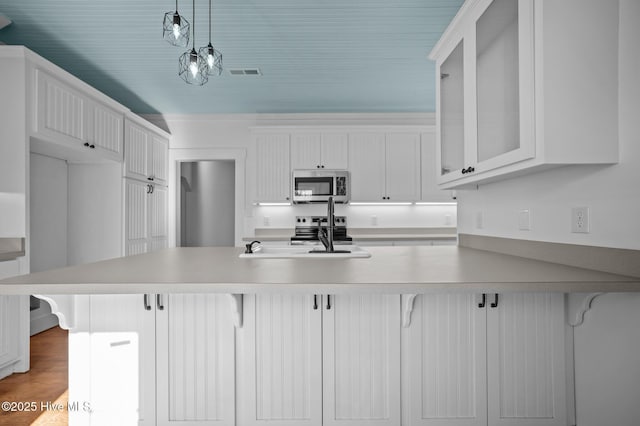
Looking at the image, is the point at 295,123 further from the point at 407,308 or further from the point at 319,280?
the point at 319,280

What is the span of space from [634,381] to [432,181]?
147 inches

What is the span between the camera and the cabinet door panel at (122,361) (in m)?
1.69

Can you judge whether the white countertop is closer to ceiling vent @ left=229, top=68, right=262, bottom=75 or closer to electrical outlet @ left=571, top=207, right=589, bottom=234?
electrical outlet @ left=571, top=207, right=589, bottom=234

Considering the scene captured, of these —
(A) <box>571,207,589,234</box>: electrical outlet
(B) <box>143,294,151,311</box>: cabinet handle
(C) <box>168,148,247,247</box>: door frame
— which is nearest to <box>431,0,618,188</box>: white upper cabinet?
(A) <box>571,207,589,234</box>: electrical outlet

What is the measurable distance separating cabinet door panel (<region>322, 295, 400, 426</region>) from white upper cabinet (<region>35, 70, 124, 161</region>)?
103 inches

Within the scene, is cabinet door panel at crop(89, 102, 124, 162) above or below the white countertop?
above

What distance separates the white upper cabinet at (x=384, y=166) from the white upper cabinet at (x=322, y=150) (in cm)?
12

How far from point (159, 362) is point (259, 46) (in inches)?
107

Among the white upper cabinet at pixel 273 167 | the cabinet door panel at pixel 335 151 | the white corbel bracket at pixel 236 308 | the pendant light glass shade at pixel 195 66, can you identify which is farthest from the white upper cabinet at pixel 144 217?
the white corbel bracket at pixel 236 308

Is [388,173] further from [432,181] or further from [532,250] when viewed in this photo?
[532,250]

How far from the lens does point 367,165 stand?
195 inches

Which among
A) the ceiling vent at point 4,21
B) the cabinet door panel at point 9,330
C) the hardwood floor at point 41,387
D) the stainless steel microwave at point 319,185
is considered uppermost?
the ceiling vent at point 4,21

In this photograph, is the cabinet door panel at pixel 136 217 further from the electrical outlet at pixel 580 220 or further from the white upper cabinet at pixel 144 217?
the electrical outlet at pixel 580 220

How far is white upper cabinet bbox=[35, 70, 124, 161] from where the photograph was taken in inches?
116
